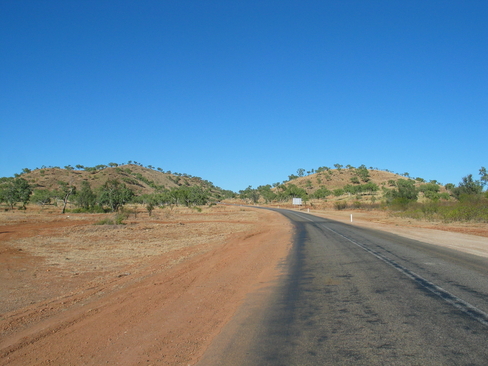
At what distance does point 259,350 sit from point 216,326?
4.43 ft

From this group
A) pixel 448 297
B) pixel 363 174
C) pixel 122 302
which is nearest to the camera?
pixel 448 297

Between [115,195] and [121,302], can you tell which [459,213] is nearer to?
[121,302]

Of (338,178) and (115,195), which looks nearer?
(115,195)

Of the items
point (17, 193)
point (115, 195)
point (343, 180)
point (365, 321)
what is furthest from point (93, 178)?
point (365, 321)

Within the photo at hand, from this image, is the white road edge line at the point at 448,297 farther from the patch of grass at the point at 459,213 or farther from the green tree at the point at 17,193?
the green tree at the point at 17,193

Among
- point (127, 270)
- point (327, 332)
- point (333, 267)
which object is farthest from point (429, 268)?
point (127, 270)

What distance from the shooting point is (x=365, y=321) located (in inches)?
230

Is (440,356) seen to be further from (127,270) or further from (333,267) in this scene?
(127,270)

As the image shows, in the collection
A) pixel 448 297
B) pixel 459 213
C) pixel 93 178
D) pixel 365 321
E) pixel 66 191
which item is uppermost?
pixel 93 178

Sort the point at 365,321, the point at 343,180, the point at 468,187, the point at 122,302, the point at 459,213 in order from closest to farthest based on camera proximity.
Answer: the point at 365,321
the point at 122,302
the point at 459,213
the point at 468,187
the point at 343,180

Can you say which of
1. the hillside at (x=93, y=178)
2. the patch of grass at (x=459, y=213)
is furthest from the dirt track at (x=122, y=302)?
the hillside at (x=93, y=178)

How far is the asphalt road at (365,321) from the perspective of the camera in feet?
14.9

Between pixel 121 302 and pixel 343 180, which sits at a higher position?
pixel 343 180

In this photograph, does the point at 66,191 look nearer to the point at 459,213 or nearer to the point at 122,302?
the point at 459,213
